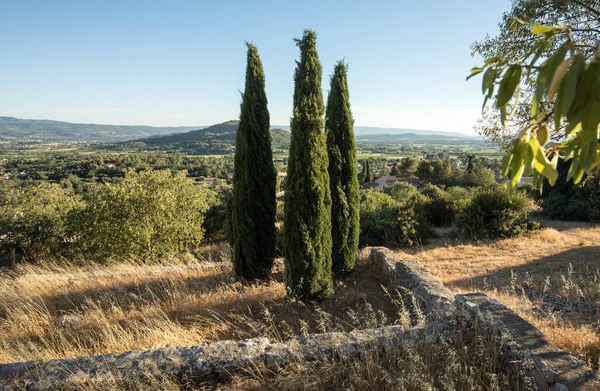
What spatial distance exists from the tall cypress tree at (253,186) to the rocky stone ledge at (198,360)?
3.07 m

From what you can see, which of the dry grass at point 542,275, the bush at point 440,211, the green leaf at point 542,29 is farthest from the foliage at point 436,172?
the green leaf at point 542,29

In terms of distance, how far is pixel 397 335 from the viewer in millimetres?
3031

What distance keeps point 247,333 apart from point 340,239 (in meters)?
2.67

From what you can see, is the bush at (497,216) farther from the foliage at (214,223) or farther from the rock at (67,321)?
the foliage at (214,223)

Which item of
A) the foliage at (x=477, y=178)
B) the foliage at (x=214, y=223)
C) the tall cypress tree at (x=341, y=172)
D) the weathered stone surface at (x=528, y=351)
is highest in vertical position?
the tall cypress tree at (x=341, y=172)

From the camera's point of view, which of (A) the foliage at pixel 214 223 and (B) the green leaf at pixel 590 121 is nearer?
(B) the green leaf at pixel 590 121

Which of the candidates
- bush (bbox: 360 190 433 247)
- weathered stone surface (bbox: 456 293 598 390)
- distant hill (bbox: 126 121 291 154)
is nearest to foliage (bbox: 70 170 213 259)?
bush (bbox: 360 190 433 247)

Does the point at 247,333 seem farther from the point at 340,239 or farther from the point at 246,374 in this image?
the point at 340,239

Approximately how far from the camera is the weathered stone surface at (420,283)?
4070mm

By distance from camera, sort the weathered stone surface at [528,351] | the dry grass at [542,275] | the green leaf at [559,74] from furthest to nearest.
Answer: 1. the dry grass at [542,275]
2. the weathered stone surface at [528,351]
3. the green leaf at [559,74]

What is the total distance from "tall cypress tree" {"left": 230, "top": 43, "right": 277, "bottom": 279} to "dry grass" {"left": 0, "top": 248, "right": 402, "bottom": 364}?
0.49 m

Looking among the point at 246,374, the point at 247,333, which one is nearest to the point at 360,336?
the point at 246,374

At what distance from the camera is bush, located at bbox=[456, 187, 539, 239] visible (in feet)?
31.6

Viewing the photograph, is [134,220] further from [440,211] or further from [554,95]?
[440,211]
